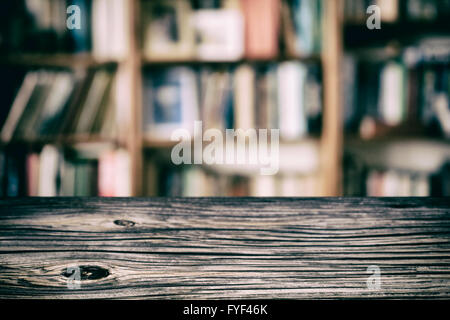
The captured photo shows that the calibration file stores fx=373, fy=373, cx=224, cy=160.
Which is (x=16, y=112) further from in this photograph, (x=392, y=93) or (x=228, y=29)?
(x=392, y=93)

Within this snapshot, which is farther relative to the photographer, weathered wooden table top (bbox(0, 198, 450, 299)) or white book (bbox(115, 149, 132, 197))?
white book (bbox(115, 149, 132, 197))

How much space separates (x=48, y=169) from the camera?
1.61 m

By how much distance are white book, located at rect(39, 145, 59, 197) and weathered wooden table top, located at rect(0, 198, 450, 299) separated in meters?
1.43

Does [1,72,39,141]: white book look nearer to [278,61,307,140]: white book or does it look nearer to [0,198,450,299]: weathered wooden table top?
[278,61,307,140]: white book

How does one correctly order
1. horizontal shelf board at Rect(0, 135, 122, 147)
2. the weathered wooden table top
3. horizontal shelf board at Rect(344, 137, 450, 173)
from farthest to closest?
horizontal shelf board at Rect(344, 137, 450, 173)
horizontal shelf board at Rect(0, 135, 122, 147)
the weathered wooden table top

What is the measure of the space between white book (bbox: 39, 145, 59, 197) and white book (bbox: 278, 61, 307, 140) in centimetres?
99

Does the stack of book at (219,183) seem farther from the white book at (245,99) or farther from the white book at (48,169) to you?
the white book at (48,169)

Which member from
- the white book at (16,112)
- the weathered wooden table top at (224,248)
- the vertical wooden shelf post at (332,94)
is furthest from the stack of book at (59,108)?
the weathered wooden table top at (224,248)

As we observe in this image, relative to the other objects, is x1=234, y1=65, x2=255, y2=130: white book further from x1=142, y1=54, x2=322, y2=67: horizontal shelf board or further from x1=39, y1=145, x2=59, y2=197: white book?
x1=39, y1=145, x2=59, y2=197: white book

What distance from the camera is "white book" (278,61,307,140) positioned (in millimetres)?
1626

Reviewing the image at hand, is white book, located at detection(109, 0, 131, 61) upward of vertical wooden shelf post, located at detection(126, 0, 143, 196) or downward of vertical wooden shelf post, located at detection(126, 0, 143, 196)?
upward

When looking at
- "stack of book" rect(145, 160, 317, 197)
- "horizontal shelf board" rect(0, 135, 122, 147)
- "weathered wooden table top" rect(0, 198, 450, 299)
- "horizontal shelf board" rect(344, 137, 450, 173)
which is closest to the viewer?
"weathered wooden table top" rect(0, 198, 450, 299)

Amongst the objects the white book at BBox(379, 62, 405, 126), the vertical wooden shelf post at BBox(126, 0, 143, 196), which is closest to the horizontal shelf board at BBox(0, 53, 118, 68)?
the vertical wooden shelf post at BBox(126, 0, 143, 196)

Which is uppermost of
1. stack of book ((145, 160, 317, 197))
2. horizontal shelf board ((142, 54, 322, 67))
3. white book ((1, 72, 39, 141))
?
horizontal shelf board ((142, 54, 322, 67))
